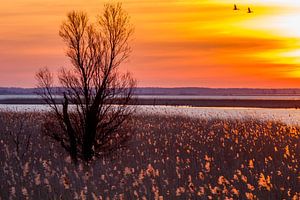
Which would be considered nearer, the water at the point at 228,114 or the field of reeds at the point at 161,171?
the field of reeds at the point at 161,171

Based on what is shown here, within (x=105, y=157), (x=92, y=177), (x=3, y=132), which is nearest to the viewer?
(x=92, y=177)

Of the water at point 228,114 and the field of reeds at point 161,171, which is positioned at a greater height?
the water at point 228,114

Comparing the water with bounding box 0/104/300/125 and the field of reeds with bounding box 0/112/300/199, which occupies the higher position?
the water with bounding box 0/104/300/125

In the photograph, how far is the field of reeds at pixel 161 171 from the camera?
12.7m

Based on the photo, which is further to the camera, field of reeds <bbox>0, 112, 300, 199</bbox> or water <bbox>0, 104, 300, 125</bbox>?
water <bbox>0, 104, 300, 125</bbox>

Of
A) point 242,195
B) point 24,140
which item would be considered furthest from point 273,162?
point 24,140

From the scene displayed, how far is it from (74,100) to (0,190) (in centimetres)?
435

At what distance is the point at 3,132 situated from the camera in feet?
85.3

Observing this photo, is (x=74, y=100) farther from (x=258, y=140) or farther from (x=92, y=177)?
(x=258, y=140)

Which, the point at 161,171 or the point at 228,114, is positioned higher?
the point at 228,114

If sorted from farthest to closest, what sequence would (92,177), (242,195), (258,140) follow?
(258,140) → (92,177) → (242,195)

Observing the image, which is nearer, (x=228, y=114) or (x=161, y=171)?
(x=161, y=171)

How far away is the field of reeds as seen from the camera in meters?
12.7

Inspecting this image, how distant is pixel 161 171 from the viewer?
15984mm
